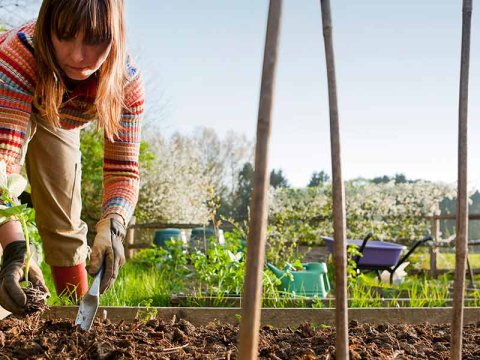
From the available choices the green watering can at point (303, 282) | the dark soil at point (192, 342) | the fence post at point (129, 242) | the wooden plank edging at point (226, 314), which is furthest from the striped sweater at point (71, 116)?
the fence post at point (129, 242)

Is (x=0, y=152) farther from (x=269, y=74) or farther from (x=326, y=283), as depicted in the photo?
(x=326, y=283)

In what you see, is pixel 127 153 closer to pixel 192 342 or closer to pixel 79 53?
pixel 79 53

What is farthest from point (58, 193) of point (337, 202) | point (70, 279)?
point (337, 202)

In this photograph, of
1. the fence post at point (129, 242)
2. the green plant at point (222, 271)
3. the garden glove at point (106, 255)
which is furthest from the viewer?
the fence post at point (129, 242)

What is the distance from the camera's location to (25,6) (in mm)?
6387

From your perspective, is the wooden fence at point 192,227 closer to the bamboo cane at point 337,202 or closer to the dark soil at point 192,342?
the dark soil at point 192,342

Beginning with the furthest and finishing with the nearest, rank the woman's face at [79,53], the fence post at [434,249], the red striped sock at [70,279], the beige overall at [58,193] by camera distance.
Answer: the fence post at [434,249]
the red striped sock at [70,279]
the beige overall at [58,193]
the woman's face at [79,53]

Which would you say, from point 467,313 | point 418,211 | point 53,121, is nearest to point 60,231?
point 53,121

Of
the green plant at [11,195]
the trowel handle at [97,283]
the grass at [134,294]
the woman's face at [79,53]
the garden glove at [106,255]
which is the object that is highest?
the woman's face at [79,53]

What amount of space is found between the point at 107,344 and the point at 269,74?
0.94 metres

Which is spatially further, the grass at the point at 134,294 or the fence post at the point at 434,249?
the fence post at the point at 434,249

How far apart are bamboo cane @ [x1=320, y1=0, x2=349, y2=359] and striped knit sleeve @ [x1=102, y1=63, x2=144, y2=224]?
4.00 feet

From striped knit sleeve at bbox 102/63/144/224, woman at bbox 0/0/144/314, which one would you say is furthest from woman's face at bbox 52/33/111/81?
striped knit sleeve at bbox 102/63/144/224

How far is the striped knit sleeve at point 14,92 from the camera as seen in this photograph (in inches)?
69.2
